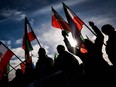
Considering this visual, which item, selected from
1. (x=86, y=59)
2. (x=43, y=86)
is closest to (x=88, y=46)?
(x=86, y=59)

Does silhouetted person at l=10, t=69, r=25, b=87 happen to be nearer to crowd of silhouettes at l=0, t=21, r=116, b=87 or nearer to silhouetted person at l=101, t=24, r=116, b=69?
crowd of silhouettes at l=0, t=21, r=116, b=87

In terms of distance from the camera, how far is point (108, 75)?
532cm

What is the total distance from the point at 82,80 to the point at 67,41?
262 cm

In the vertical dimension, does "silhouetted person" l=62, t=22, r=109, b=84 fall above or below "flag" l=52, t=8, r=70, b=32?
below

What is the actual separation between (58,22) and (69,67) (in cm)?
569

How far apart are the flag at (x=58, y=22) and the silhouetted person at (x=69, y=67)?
3362 millimetres

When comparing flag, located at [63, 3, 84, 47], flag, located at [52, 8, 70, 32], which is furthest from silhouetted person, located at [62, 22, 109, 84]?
flag, located at [52, 8, 70, 32]

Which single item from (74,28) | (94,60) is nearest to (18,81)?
(94,60)

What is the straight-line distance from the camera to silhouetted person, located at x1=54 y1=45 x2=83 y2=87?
4.27 m

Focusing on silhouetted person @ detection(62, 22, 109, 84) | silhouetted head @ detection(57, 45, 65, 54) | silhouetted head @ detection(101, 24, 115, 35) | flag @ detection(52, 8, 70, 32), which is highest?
flag @ detection(52, 8, 70, 32)

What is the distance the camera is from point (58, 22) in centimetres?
1027

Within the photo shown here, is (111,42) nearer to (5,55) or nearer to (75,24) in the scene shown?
(75,24)

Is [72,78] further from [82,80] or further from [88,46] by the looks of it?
[88,46]

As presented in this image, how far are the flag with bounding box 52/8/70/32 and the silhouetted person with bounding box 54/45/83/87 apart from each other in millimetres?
3362
